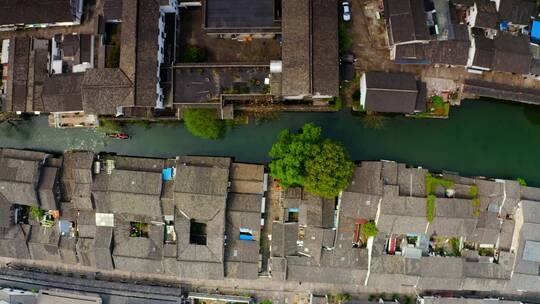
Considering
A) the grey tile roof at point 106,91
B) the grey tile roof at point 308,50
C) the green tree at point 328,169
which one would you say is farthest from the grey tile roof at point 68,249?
the grey tile roof at point 308,50

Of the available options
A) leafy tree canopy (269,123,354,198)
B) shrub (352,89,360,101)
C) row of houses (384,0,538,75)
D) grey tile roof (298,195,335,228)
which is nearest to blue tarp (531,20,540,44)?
row of houses (384,0,538,75)

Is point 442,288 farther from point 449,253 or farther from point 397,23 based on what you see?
point 397,23

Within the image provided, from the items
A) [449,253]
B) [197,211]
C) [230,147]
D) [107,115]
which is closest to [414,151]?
[449,253]

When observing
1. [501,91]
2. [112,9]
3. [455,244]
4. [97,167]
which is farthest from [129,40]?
[455,244]

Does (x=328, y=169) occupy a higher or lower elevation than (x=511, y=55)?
lower

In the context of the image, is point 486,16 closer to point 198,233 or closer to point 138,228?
point 198,233

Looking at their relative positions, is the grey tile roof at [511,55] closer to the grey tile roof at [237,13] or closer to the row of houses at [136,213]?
the grey tile roof at [237,13]
